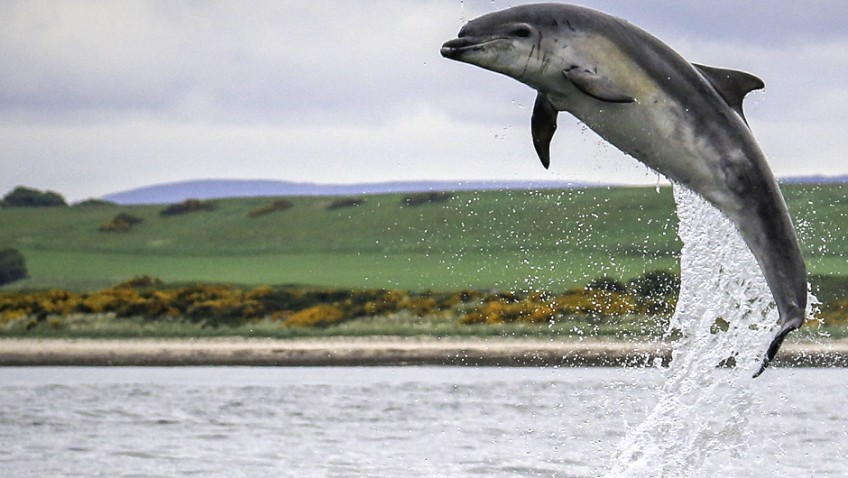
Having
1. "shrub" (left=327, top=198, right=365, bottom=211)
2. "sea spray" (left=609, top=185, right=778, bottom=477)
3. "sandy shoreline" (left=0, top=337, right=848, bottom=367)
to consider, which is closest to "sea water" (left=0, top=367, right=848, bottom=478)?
"sea spray" (left=609, top=185, right=778, bottom=477)

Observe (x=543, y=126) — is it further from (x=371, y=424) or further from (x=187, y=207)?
(x=187, y=207)

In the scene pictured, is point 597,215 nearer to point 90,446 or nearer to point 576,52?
point 90,446

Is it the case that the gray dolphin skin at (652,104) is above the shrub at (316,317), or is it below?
above

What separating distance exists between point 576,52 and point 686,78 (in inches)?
37.8

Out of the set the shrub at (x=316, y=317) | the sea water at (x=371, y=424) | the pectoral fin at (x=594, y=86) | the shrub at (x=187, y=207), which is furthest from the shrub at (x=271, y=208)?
the pectoral fin at (x=594, y=86)

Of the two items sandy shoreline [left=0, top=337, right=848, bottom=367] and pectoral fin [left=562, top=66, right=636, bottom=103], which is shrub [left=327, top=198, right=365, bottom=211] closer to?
sandy shoreline [left=0, top=337, right=848, bottom=367]

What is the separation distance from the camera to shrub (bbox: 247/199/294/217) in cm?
7338

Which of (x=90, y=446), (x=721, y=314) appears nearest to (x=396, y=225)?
(x=90, y=446)

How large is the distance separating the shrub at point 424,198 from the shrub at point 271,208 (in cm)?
567

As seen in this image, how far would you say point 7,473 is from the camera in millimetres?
18828

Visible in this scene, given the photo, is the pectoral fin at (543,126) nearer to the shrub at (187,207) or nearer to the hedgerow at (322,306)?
the hedgerow at (322,306)

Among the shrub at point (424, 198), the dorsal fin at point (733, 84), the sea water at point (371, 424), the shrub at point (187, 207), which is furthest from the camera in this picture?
the shrub at point (187, 207)

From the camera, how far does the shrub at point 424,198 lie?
232 ft

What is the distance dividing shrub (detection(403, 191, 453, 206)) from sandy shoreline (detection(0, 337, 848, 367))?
29.2 metres
